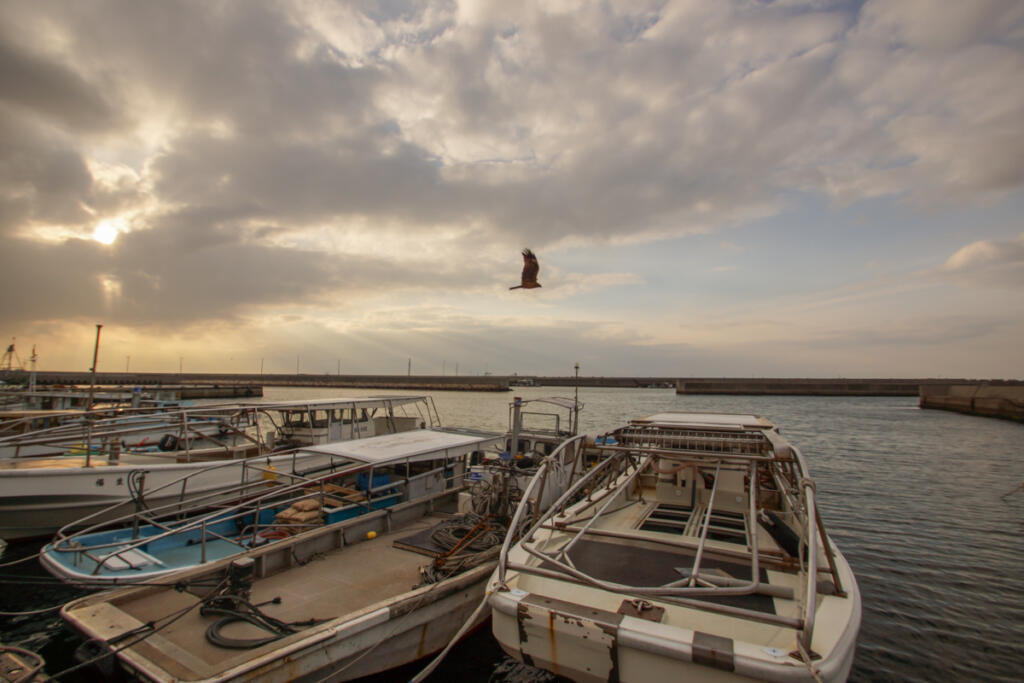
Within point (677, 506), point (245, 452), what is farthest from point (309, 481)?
point (245, 452)

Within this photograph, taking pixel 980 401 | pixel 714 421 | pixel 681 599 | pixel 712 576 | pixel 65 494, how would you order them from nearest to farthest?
pixel 681 599 → pixel 712 576 → pixel 714 421 → pixel 65 494 → pixel 980 401

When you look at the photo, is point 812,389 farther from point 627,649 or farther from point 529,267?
point 627,649

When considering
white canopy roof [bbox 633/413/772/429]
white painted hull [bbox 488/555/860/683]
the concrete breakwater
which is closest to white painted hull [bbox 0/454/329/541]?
white painted hull [bbox 488/555/860/683]

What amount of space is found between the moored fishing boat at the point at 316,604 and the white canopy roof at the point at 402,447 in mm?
1272

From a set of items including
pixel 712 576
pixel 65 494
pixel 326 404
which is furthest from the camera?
pixel 326 404

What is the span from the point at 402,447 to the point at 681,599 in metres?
8.52

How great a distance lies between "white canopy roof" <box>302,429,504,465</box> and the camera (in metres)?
11.0

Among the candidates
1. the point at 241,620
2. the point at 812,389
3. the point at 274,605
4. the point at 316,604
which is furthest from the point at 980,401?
the point at 241,620

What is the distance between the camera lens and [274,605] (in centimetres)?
726

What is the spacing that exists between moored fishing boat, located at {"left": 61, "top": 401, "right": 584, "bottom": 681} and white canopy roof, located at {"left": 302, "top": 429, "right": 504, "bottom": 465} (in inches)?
50.1

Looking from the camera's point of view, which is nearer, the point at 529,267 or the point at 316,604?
the point at 316,604

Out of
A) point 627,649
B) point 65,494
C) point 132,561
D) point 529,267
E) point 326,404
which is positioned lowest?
point 132,561

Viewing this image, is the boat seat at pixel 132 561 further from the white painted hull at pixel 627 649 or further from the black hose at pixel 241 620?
the white painted hull at pixel 627 649

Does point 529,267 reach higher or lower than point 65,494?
higher
